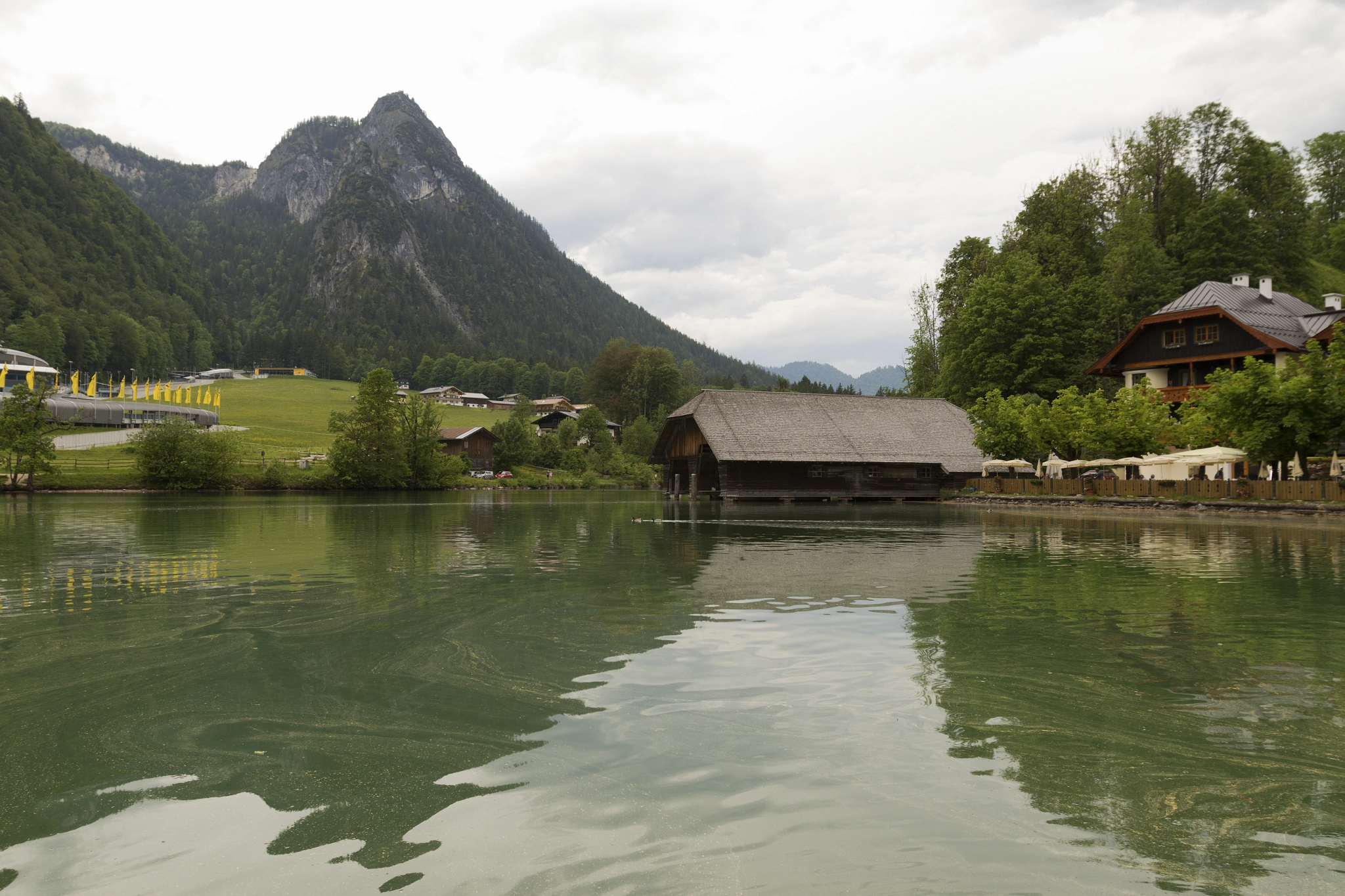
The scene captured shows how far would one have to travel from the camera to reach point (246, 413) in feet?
376

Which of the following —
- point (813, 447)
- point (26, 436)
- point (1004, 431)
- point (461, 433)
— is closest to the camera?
point (1004, 431)

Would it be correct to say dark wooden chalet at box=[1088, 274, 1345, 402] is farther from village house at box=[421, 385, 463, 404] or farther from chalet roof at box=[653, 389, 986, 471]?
village house at box=[421, 385, 463, 404]

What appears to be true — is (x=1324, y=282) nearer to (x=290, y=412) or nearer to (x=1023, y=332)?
(x=1023, y=332)

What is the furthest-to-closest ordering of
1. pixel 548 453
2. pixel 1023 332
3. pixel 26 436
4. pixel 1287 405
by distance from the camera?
pixel 548 453 < pixel 1023 332 < pixel 26 436 < pixel 1287 405

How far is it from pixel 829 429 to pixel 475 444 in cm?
6094

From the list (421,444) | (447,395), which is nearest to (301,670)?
(421,444)

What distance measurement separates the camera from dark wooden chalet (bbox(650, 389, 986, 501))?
50.4m

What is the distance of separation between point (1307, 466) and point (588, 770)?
4312 cm

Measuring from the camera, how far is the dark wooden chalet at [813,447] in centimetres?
5041

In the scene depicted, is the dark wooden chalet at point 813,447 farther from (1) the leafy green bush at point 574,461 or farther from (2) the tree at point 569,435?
(2) the tree at point 569,435

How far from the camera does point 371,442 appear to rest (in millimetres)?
67438

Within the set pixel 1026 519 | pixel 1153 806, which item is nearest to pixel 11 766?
pixel 1153 806

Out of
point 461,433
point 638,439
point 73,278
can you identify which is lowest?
point 638,439

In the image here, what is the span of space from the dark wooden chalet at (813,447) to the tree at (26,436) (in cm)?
4116
